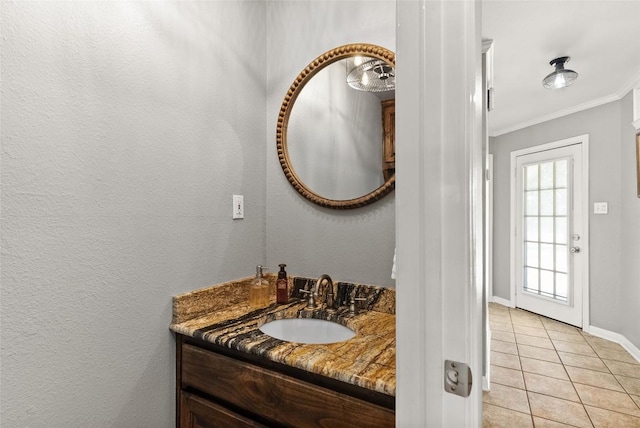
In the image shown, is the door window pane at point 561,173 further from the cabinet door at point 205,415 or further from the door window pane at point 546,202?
the cabinet door at point 205,415

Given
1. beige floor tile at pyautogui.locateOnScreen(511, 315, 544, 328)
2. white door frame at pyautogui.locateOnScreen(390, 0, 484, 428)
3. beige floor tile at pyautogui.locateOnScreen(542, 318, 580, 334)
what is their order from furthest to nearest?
beige floor tile at pyautogui.locateOnScreen(511, 315, 544, 328) → beige floor tile at pyautogui.locateOnScreen(542, 318, 580, 334) → white door frame at pyautogui.locateOnScreen(390, 0, 484, 428)

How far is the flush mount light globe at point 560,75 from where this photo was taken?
8.18 feet

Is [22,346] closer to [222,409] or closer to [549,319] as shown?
[222,409]

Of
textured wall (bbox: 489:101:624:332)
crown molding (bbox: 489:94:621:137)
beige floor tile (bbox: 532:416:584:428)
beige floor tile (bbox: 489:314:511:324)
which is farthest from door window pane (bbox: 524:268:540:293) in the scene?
beige floor tile (bbox: 532:416:584:428)

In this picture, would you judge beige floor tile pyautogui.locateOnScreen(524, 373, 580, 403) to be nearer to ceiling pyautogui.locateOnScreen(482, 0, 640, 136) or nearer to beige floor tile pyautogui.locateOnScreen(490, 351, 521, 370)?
beige floor tile pyautogui.locateOnScreen(490, 351, 521, 370)

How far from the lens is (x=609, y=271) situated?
3258mm

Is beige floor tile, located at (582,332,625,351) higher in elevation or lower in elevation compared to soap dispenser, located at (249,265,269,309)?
lower

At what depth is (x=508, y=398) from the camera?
215 centimetres

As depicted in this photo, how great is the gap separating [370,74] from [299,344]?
1079mm

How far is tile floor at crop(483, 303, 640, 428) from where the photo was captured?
1.95m

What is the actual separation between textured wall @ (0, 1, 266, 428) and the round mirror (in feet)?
0.93

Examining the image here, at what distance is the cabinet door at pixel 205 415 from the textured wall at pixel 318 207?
639mm

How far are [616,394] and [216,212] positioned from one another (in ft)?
9.16

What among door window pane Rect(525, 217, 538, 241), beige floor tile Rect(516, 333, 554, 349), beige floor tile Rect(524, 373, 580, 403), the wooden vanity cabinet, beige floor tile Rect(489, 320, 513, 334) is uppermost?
door window pane Rect(525, 217, 538, 241)
